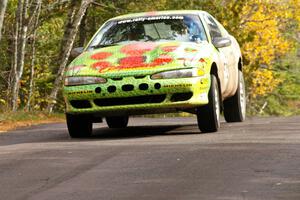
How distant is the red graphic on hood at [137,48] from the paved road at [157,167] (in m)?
1.02

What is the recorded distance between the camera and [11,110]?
Result: 59.3 ft

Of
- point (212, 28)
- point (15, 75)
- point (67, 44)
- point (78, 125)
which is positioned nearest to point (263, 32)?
point (67, 44)

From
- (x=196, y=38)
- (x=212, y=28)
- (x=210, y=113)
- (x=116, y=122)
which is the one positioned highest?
(x=196, y=38)

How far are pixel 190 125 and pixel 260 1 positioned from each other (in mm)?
22381

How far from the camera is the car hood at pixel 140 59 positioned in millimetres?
10242

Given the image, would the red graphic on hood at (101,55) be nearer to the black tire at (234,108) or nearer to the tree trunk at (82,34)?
the black tire at (234,108)

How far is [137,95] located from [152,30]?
1540 mm

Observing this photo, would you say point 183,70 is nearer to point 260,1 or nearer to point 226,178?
point 226,178

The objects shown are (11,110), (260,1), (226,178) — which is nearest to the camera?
(226,178)

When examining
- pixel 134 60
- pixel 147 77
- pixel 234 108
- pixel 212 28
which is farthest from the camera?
pixel 234 108

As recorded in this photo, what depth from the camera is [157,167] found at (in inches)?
292

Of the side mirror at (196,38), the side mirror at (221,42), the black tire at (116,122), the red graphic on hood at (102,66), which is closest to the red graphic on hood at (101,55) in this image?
the red graphic on hood at (102,66)

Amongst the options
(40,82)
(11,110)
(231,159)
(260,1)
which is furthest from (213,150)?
(260,1)

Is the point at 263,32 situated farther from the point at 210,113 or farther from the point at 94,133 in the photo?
the point at 210,113
